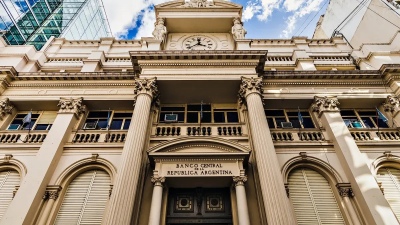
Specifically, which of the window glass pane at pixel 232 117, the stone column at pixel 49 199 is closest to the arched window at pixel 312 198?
the window glass pane at pixel 232 117

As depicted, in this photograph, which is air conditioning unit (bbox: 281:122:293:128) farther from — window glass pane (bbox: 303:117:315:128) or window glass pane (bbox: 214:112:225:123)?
window glass pane (bbox: 214:112:225:123)

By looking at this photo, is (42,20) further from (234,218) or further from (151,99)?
(234,218)

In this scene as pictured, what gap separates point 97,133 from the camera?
1109cm

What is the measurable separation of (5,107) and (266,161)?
1182cm

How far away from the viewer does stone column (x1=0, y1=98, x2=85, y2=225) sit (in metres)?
8.21

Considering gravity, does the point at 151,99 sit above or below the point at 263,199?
above

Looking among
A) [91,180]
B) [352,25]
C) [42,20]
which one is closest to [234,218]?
[91,180]

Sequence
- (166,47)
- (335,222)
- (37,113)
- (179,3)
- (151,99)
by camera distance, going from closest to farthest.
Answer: (335,222)
(151,99)
(37,113)
(166,47)
(179,3)

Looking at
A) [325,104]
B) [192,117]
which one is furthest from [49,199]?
[325,104]

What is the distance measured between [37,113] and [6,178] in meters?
3.53

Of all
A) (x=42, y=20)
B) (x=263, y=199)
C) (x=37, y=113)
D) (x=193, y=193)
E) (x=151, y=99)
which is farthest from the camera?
(x=42, y=20)

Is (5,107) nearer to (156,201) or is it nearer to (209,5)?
(156,201)

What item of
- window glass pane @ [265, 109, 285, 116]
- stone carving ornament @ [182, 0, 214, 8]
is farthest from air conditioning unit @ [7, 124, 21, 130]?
window glass pane @ [265, 109, 285, 116]

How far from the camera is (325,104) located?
1148cm
